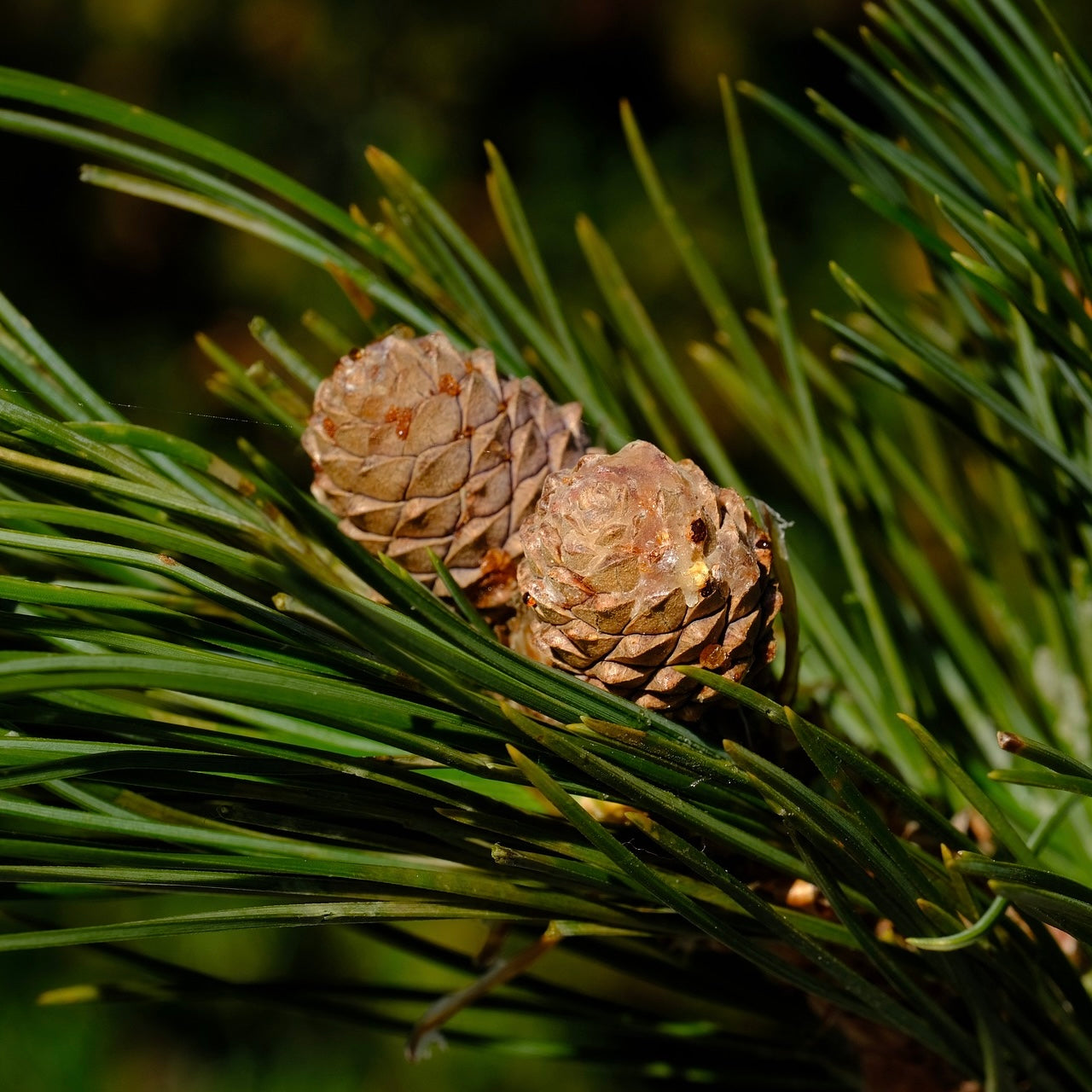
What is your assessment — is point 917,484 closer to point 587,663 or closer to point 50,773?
point 587,663

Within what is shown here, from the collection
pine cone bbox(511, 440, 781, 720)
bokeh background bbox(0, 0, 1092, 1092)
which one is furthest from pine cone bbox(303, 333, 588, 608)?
bokeh background bbox(0, 0, 1092, 1092)

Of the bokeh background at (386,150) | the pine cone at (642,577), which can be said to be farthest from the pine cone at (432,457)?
the bokeh background at (386,150)

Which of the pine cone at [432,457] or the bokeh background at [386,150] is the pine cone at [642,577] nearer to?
the pine cone at [432,457]

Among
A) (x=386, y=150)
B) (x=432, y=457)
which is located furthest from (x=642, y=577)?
(x=386, y=150)

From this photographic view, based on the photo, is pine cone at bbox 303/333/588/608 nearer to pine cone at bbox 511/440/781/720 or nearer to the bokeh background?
pine cone at bbox 511/440/781/720

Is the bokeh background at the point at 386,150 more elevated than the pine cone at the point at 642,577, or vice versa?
the bokeh background at the point at 386,150

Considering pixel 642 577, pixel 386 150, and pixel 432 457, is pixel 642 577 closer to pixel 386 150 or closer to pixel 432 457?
pixel 432 457
